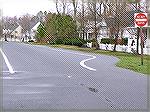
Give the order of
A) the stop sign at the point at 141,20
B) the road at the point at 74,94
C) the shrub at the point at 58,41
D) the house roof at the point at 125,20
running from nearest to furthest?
the road at the point at 74,94 → the stop sign at the point at 141,20 → the house roof at the point at 125,20 → the shrub at the point at 58,41

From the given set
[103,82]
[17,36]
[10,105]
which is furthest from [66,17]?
[17,36]

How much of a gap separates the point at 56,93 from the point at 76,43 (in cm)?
5425

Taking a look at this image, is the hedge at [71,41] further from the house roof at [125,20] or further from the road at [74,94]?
the road at [74,94]

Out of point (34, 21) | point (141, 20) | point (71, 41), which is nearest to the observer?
point (141, 20)

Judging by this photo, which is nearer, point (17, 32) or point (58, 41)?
point (58, 41)

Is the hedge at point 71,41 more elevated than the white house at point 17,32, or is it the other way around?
the hedge at point 71,41

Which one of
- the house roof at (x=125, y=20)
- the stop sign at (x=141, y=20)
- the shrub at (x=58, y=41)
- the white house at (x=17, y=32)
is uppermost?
the stop sign at (x=141, y=20)

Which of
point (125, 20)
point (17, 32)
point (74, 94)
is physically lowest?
point (17, 32)

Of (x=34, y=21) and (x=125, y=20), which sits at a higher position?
(x=125, y=20)

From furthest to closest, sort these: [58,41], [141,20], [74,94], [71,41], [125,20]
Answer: [58,41]
[71,41]
[125,20]
[141,20]
[74,94]

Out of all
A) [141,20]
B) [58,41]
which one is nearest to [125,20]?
[58,41]

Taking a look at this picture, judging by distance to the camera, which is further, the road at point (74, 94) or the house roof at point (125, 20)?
the house roof at point (125, 20)

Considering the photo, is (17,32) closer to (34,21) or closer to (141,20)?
(34,21)

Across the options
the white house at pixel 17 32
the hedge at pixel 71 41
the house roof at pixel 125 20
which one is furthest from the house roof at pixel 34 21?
the house roof at pixel 125 20
